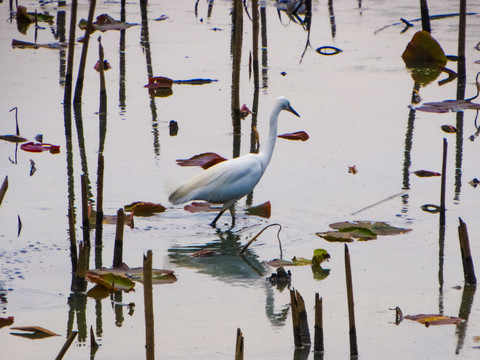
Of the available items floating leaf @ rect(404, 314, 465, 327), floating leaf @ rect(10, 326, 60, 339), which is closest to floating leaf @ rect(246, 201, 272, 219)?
floating leaf @ rect(404, 314, 465, 327)

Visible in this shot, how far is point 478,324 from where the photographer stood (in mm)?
4277

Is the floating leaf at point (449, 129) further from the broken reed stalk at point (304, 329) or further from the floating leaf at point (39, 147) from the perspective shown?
the broken reed stalk at point (304, 329)

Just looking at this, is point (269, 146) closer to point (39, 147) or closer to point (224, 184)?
point (224, 184)

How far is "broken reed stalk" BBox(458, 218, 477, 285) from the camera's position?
4.30 m

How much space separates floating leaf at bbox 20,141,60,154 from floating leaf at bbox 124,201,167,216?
1713mm

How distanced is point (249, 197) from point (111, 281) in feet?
7.30

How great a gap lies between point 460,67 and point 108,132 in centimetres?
401

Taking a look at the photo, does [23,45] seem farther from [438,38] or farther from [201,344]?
[201,344]

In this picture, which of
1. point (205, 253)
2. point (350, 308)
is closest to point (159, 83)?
point (205, 253)

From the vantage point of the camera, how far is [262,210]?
6.11 m

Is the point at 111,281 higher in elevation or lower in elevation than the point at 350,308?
lower

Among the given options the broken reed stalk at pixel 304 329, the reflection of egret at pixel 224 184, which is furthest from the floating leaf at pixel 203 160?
the broken reed stalk at pixel 304 329

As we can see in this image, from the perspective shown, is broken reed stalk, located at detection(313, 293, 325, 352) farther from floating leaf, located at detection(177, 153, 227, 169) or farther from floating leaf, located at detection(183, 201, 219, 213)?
floating leaf, located at detection(177, 153, 227, 169)

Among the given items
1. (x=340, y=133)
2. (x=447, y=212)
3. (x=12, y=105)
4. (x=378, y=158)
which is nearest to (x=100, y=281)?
(x=447, y=212)
